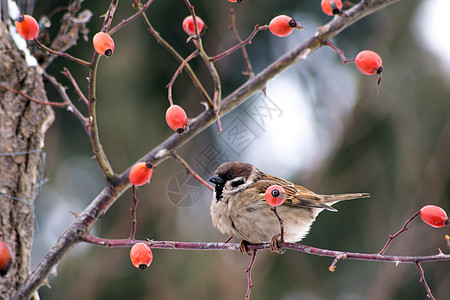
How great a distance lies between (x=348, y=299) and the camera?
20.5ft

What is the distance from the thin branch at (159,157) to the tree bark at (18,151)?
0.85 feet

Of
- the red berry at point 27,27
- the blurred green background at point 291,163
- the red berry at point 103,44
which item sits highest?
the red berry at point 27,27

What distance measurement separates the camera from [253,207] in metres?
2.72

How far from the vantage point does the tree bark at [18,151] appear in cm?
237

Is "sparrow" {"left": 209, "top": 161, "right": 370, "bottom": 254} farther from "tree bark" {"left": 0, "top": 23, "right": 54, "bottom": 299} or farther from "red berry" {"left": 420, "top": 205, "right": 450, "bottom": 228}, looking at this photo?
"tree bark" {"left": 0, "top": 23, "right": 54, "bottom": 299}

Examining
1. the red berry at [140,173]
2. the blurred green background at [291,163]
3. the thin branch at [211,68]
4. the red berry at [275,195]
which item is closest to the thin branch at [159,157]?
the thin branch at [211,68]

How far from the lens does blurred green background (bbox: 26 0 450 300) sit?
564 centimetres

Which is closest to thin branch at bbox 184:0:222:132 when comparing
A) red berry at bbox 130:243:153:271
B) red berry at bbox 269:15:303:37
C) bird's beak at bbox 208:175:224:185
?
red berry at bbox 269:15:303:37

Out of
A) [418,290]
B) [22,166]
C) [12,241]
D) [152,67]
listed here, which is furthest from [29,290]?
[418,290]

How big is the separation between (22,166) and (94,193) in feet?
11.6

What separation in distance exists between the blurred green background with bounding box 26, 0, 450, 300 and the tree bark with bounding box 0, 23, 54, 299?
293 cm

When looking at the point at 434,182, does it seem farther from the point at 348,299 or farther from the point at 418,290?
the point at 348,299

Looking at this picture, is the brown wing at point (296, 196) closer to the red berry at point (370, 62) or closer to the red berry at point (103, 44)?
the red berry at point (370, 62)

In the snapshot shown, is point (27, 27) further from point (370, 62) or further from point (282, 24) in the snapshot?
point (370, 62)
